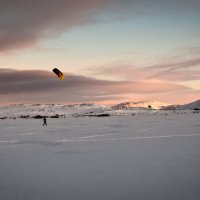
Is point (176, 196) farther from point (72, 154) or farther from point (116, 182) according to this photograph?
point (72, 154)

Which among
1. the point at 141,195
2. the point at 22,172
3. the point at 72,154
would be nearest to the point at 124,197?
the point at 141,195

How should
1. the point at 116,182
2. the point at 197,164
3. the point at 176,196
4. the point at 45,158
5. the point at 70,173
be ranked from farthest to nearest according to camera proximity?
1. the point at 45,158
2. the point at 197,164
3. the point at 70,173
4. the point at 116,182
5. the point at 176,196

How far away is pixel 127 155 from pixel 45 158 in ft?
7.63

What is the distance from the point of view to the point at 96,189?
5398 mm

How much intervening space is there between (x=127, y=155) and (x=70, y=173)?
2.83 meters

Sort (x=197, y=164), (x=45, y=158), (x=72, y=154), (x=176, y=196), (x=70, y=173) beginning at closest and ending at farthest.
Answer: (x=176, y=196)
(x=70, y=173)
(x=197, y=164)
(x=45, y=158)
(x=72, y=154)

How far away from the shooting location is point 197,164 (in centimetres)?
749

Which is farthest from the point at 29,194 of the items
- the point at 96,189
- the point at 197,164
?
the point at 197,164

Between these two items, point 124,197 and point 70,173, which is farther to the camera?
point 70,173


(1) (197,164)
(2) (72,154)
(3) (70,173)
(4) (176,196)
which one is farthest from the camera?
(2) (72,154)

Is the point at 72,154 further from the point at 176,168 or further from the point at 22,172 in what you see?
the point at 176,168

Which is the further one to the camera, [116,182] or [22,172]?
[22,172]

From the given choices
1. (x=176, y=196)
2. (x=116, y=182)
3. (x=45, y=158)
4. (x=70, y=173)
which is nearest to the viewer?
(x=176, y=196)

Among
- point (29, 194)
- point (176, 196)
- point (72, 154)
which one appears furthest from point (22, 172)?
point (176, 196)
